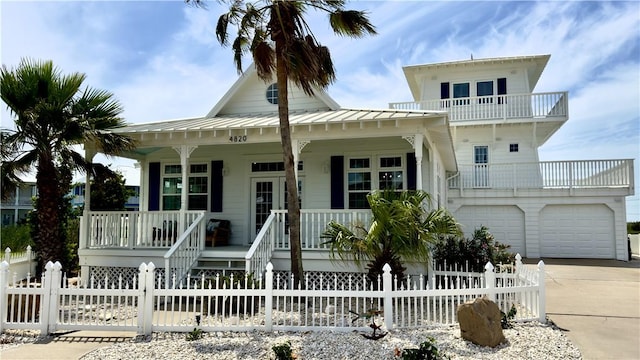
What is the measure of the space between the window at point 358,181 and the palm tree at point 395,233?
128 inches

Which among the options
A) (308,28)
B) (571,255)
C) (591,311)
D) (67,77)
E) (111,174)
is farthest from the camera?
(571,255)

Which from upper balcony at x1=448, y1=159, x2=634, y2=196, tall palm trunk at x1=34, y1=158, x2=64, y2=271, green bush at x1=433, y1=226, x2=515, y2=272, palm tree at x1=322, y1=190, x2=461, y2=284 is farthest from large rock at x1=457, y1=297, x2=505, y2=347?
upper balcony at x1=448, y1=159, x2=634, y2=196

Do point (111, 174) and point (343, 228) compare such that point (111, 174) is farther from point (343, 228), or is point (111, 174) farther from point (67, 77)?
point (343, 228)

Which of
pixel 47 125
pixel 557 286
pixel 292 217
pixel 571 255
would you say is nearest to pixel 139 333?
pixel 292 217

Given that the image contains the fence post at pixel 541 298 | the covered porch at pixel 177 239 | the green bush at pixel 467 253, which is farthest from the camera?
the green bush at pixel 467 253

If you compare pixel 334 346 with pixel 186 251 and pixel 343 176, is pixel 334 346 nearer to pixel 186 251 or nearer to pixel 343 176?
pixel 186 251

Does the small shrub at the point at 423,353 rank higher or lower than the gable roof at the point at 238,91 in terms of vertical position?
lower

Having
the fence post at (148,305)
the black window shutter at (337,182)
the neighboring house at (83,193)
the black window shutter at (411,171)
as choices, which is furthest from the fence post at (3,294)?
the neighboring house at (83,193)

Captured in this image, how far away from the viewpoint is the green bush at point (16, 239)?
17.0 m

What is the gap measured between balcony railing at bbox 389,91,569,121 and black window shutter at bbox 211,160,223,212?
449 inches

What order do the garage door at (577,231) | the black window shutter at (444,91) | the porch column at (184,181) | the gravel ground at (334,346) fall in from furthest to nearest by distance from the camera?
the black window shutter at (444,91), the garage door at (577,231), the porch column at (184,181), the gravel ground at (334,346)

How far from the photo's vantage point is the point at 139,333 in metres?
6.88

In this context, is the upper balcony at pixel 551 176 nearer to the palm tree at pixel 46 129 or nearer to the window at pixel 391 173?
the window at pixel 391 173

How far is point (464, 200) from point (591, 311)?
37.9 feet
